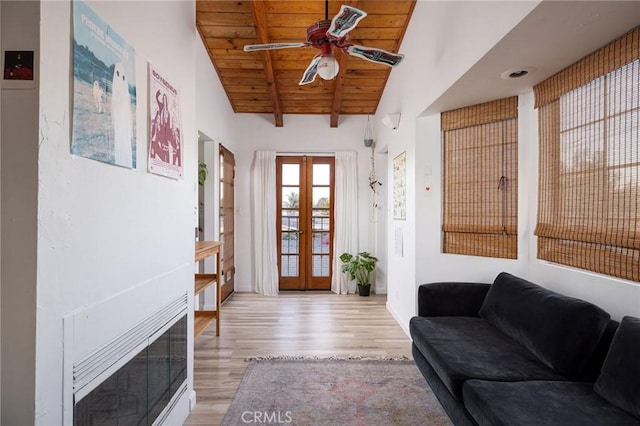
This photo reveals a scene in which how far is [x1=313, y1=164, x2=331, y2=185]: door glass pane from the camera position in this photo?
5027 millimetres

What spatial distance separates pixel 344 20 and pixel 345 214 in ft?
10.7

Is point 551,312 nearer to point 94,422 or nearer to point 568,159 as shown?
point 568,159

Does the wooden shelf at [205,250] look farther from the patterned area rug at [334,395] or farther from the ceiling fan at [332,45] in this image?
the ceiling fan at [332,45]

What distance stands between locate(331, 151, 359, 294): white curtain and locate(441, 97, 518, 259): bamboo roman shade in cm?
204

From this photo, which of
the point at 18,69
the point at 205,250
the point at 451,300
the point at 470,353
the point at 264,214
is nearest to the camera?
the point at 18,69

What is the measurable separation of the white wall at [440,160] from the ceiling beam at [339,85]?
2.15 ft

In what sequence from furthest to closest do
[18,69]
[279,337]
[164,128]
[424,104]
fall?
[279,337] → [424,104] → [164,128] → [18,69]

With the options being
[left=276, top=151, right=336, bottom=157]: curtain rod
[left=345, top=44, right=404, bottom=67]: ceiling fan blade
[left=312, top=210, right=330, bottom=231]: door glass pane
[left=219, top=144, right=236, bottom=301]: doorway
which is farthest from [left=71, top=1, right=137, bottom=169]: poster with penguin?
[left=312, top=210, right=330, bottom=231]: door glass pane

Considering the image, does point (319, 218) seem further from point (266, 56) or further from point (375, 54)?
point (375, 54)

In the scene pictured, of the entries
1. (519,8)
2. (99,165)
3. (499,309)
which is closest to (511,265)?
(499,309)

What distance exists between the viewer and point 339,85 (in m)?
4.03

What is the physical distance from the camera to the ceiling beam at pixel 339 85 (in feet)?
11.6

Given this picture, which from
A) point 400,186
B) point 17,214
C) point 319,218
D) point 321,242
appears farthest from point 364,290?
point 17,214

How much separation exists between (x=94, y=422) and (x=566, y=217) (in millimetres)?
2784
